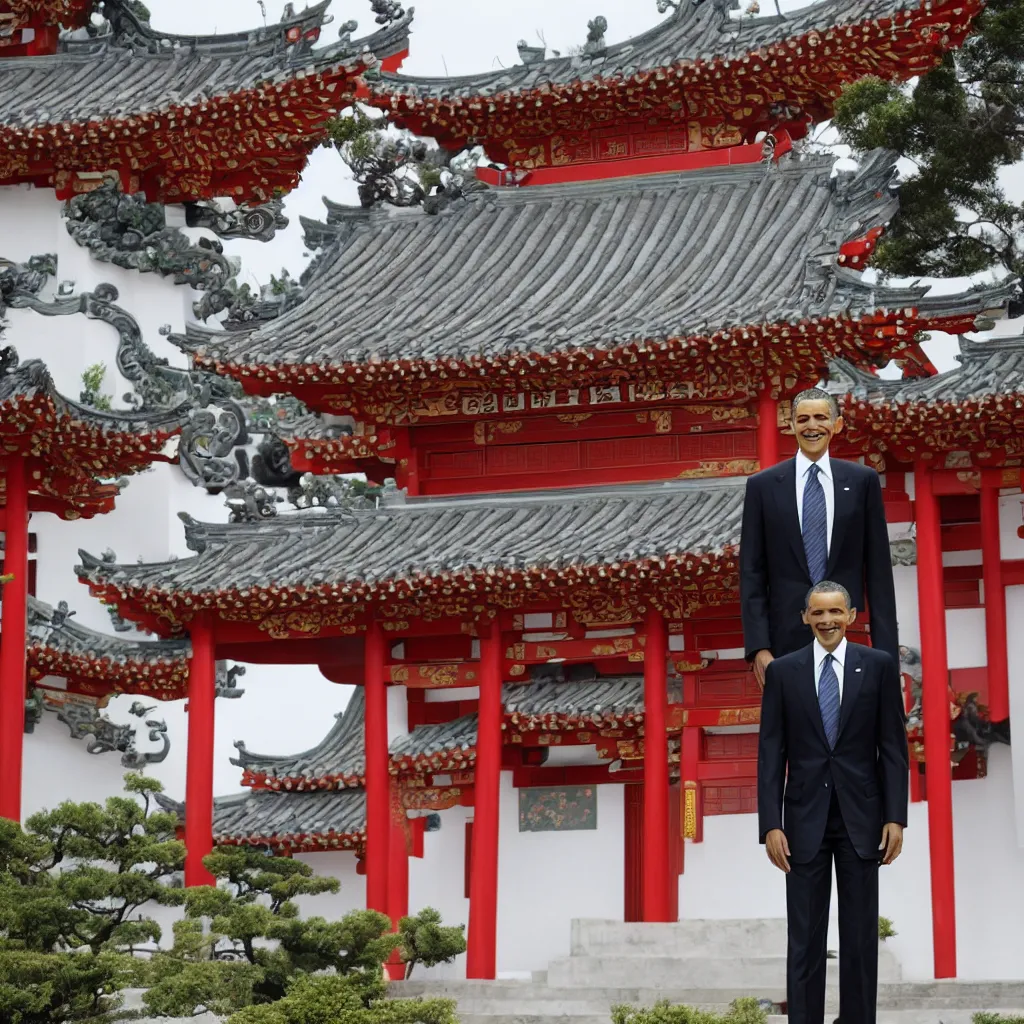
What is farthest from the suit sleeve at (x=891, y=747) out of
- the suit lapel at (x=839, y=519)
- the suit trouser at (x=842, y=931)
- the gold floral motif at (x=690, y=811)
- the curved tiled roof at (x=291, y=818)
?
the curved tiled roof at (x=291, y=818)

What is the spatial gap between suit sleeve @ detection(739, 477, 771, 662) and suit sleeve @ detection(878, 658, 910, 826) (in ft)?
2.05

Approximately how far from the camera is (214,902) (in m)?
18.5

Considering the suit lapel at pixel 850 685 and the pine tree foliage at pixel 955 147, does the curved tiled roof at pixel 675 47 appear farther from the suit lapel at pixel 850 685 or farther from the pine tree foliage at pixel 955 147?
the suit lapel at pixel 850 685

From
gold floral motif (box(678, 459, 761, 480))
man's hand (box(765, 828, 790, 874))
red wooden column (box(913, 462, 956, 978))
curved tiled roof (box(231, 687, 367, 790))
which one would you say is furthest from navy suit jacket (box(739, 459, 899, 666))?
curved tiled roof (box(231, 687, 367, 790))

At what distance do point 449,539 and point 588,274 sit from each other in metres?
3.66

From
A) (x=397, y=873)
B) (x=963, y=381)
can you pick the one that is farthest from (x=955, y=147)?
(x=397, y=873)

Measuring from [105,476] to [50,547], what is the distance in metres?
3.53

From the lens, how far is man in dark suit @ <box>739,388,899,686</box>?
11156 millimetres

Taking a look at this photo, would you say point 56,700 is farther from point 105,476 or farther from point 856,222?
point 856,222

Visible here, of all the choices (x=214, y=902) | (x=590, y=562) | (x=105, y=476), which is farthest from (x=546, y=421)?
(x=214, y=902)

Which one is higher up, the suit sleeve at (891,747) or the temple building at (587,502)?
the temple building at (587,502)

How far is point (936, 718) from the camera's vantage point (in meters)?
21.7

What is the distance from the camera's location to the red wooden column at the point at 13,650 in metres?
23.2

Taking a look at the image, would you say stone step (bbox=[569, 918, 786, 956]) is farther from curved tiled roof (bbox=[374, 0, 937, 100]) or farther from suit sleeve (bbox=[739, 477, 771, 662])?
suit sleeve (bbox=[739, 477, 771, 662])
